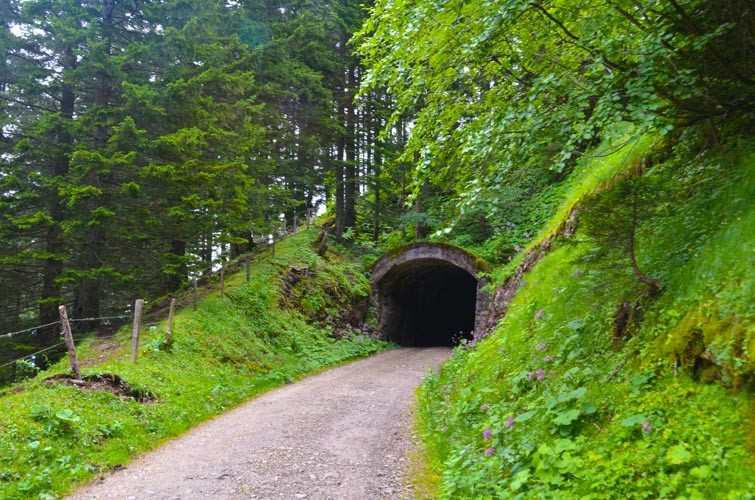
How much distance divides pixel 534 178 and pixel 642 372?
14.3ft

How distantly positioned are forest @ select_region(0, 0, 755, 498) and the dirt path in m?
0.72

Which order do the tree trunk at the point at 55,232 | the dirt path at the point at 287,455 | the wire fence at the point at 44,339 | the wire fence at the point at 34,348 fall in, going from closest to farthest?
the dirt path at the point at 287,455 < the wire fence at the point at 44,339 < the wire fence at the point at 34,348 < the tree trunk at the point at 55,232

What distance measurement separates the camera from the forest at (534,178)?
3.50 m

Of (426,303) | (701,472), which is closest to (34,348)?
(701,472)

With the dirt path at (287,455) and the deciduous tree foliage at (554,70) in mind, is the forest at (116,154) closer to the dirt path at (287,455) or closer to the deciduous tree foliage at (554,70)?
the dirt path at (287,455)

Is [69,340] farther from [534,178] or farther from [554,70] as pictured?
[534,178]

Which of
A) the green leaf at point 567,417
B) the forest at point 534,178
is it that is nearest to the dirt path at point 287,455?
the forest at point 534,178

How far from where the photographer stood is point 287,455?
6211mm

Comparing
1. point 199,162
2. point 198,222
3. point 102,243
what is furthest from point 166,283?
point 199,162

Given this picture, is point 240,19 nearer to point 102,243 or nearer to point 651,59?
point 102,243

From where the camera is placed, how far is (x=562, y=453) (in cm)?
380

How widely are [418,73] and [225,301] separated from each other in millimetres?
9888

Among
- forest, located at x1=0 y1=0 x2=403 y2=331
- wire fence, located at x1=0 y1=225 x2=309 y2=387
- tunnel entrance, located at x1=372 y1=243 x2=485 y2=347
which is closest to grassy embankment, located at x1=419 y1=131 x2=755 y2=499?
wire fence, located at x1=0 y1=225 x2=309 y2=387

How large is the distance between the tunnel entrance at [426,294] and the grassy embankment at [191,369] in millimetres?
1401
